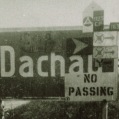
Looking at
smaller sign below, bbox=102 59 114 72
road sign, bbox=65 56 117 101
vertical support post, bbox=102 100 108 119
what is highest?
smaller sign below, bbox=102 59 114 72

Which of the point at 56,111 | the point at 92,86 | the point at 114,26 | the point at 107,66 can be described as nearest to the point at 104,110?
the point at 92,86

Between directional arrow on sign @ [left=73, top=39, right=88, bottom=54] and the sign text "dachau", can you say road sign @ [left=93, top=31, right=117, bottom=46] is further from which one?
the sign text "dachau"

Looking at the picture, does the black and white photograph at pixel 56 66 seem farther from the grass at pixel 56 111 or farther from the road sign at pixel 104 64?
the grass at pixel 56 111

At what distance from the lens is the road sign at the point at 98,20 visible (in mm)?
4961

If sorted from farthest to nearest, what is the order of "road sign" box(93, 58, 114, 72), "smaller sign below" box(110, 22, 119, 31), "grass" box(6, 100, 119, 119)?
"grass" box(6, 100, 119, 119), "road sign" box(93, 58, 114, 72), "smaller sign below" box(110, 22, 119, 31)

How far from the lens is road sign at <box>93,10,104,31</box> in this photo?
496cm

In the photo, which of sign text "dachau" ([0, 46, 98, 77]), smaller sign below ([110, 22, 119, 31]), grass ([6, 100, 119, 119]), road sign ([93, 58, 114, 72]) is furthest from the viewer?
grass ([6, 100, 119, 119])

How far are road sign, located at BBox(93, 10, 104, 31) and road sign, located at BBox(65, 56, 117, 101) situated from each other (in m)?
0.66

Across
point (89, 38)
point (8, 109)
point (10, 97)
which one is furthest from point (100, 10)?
point (8, 109)

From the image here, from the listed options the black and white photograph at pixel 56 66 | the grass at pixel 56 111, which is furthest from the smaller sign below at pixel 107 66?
the grass at pixel 56 111

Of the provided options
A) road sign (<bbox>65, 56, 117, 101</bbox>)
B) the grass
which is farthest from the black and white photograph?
the grass

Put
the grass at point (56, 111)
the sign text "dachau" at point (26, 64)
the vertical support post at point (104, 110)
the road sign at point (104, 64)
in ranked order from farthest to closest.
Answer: the grass at point (56, 111) → the sign text "dachau" at point (26, 64) → the road sign at point (104, 64) → the vertical support post at point (104, 110)

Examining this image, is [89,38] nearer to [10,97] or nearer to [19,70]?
[19,70]

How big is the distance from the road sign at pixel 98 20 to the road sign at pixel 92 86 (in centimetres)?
66
